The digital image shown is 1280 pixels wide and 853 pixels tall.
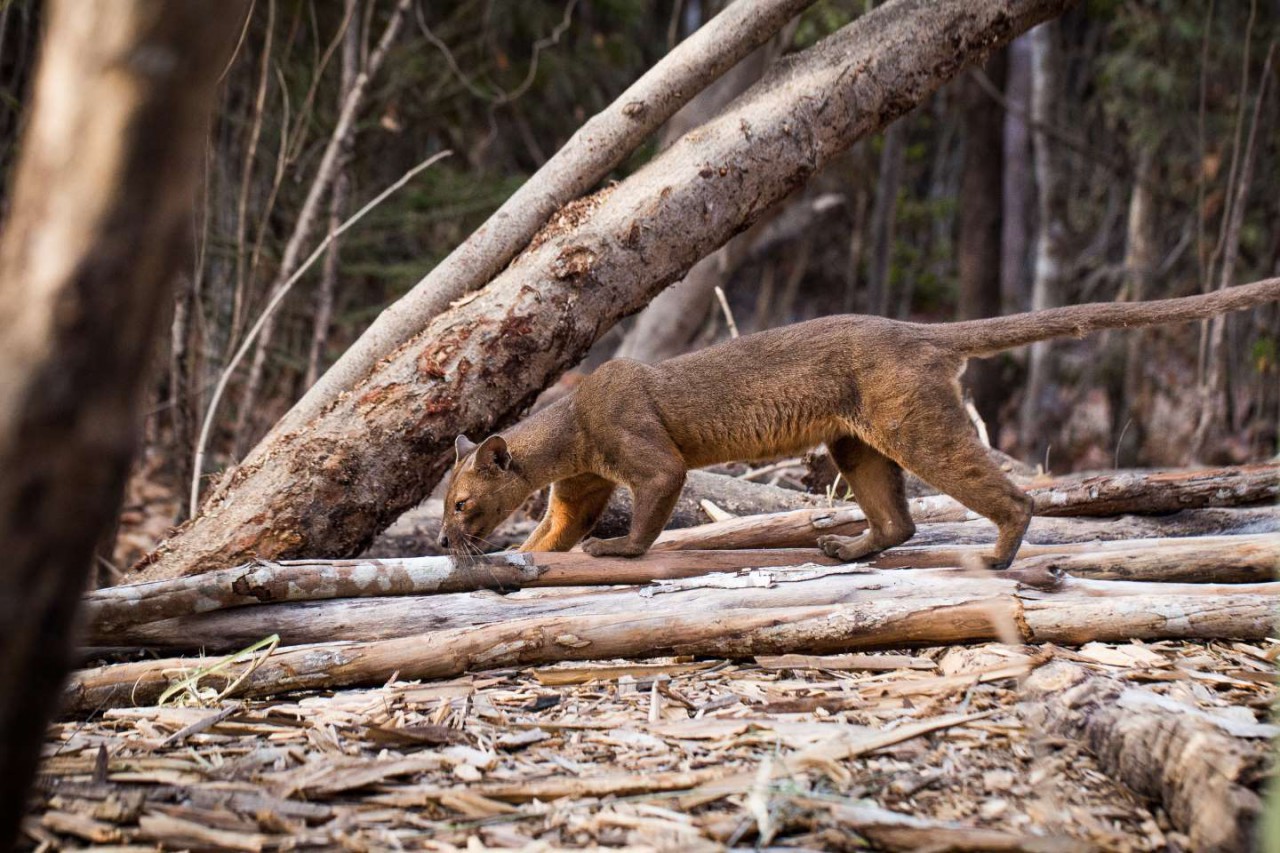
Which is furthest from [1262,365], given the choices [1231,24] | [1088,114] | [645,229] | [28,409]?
[28,409]

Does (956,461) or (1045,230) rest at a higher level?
(1045,230)

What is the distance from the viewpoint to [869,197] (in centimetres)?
1608

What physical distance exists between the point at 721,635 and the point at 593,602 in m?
0.56

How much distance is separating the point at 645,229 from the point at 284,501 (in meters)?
2.09

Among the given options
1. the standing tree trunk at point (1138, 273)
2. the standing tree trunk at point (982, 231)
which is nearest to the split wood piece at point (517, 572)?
the standing tree trunk at point (982, 231)

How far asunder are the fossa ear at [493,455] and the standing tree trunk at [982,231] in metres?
7.53

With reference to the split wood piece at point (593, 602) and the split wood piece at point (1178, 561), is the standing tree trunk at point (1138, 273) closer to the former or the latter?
the split wood piece at point (1178, 561)

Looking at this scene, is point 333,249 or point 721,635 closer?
point 721,635

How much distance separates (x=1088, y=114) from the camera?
15.5 metres

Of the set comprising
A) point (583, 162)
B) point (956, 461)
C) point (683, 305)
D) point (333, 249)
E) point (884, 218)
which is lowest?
point (956, 461)

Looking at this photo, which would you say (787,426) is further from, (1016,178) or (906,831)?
(1016,178)

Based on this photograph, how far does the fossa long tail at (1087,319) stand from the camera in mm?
4305

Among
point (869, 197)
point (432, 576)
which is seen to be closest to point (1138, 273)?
point (869, 197)

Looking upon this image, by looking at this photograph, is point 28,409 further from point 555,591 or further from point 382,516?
point 382,516
